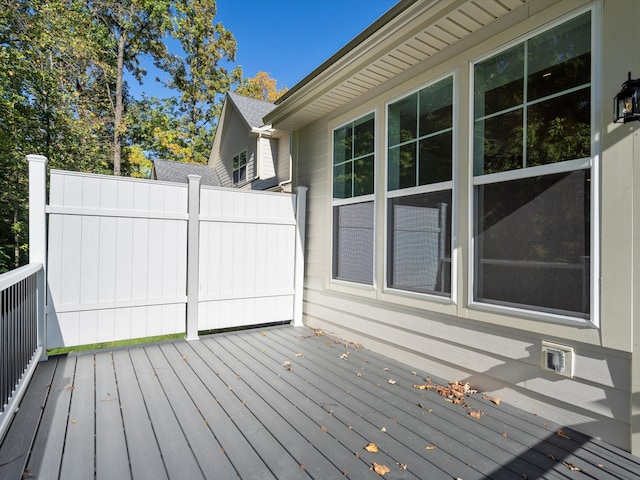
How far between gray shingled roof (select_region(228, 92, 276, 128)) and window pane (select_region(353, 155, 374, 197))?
6973mm

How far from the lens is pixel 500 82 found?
9.05 feet

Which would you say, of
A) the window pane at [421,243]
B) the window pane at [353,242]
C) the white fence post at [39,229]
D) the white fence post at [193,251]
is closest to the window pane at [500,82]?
the window pane at [421,243]

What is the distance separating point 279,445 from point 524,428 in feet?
5.30

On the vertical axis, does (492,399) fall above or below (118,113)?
below

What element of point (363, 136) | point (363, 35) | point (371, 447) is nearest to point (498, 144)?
point (363, 35)

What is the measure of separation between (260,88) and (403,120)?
705 inches

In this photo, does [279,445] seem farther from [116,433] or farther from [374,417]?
[116,433]

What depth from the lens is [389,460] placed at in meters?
1.96

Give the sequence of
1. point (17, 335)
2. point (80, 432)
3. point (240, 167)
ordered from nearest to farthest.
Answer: point (80, 432)
point (17, 335)
point (240, 167)

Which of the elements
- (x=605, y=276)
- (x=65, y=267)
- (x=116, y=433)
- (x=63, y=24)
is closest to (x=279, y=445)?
(x=116, y=433)

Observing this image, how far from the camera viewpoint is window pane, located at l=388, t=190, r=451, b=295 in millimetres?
3107

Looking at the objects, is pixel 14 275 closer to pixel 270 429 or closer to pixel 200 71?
pixel 270 429

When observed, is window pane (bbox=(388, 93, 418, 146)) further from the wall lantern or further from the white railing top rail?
the white railing top rail

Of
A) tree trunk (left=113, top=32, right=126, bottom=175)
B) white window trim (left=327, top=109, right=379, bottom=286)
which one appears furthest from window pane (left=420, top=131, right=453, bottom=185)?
tree trunk (left=113, top=32, right=126, bottom=175)
